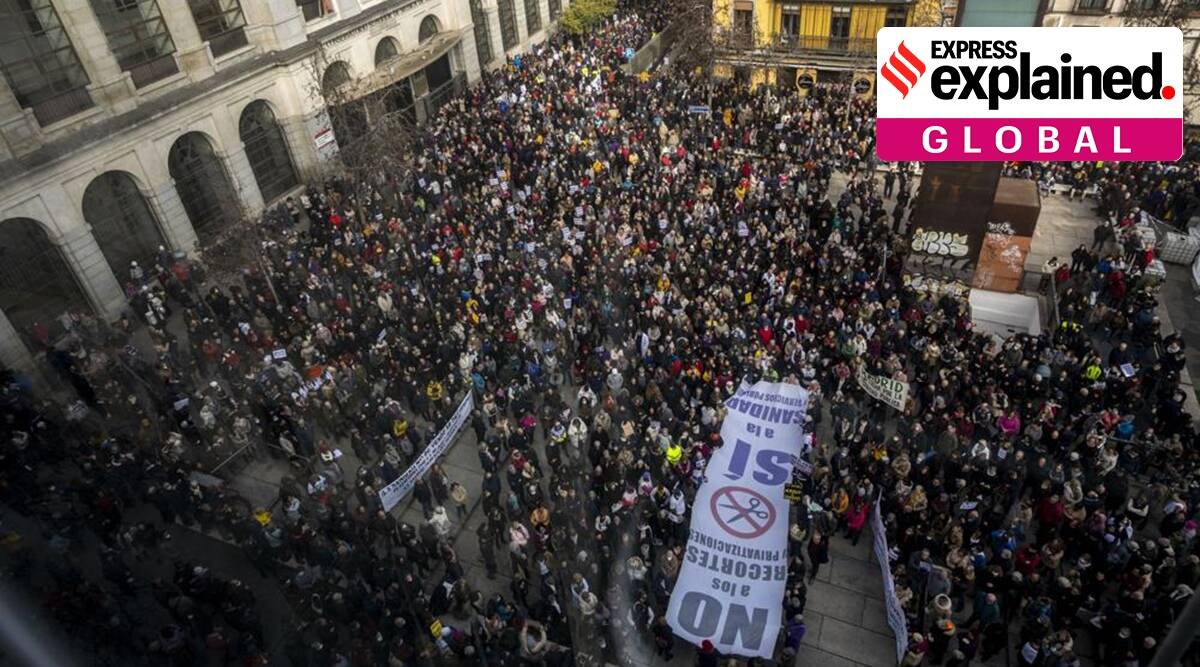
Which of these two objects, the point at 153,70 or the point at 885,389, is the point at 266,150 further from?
the point at 885,389

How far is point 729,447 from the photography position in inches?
694

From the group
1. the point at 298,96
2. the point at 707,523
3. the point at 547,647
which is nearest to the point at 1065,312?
the point at 707,523

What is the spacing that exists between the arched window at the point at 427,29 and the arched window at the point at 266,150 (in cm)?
1122

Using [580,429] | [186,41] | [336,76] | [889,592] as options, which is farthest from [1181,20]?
[186,41]

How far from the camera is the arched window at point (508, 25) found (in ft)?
147

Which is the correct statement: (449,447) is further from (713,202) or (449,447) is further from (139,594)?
(713,202)

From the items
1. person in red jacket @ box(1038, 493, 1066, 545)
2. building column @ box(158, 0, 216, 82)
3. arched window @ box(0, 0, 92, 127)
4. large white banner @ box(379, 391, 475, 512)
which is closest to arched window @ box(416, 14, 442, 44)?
building column @ box(158, 0, 216, 82)

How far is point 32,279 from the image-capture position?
22.6 meters

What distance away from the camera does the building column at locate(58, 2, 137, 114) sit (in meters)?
22.5

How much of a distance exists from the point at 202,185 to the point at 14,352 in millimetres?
9066

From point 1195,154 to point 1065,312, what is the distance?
14.3 m

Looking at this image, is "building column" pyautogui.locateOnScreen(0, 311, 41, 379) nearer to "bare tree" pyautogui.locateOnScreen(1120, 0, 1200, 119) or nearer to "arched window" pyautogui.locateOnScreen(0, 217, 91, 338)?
"arched window" pyautogui.locateOnScreen(0, 217, 91, 338)

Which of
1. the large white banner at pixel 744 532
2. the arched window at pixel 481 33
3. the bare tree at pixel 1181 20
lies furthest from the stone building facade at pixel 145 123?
the bare tree at pixel 1181 20

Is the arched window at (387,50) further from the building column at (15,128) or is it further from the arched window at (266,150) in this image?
the building column at (15,128)
